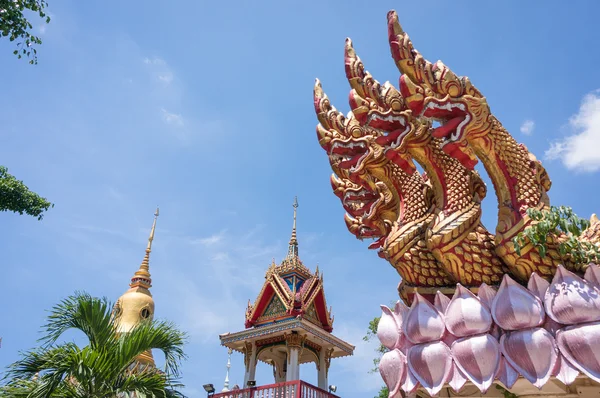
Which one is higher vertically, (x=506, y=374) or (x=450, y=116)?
(x=450, y=116)

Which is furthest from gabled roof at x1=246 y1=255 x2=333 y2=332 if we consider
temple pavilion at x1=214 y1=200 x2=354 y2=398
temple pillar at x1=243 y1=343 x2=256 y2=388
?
temple pillar at x1=243 y1=343 x2=256 y2=388

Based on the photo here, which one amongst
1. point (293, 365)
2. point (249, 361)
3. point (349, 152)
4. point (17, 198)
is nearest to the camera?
point (349, 152)

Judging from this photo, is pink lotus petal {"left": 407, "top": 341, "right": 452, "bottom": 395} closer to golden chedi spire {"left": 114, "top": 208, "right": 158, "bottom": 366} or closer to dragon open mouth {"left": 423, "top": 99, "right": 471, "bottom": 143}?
dragon open mouth {"left": 423, "top": 99, "right": 471, "bottom": 143}

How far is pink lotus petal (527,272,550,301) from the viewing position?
6.80 m

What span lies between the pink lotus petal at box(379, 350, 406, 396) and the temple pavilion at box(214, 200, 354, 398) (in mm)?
8867

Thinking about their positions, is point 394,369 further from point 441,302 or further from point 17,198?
point 17,198

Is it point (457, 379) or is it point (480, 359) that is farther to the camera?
point (457, 379)

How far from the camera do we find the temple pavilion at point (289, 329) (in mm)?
16672

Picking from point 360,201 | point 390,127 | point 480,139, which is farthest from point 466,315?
point 360,201

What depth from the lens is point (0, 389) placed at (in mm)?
6449

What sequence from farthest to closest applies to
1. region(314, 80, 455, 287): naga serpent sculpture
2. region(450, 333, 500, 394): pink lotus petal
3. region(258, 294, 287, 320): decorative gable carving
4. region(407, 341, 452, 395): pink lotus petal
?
region(258, 294, 287, 320): decorative gable carving → region(314, 80, 455, 287): naga serpent sculpture → region(407, 341, 452, 395): pink lotus petal → region(450, 333, 500, 394): pink lotus petal

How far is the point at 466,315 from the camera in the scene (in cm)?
696

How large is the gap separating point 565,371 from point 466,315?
128 cm

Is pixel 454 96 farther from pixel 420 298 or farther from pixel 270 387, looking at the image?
pixel 270 387
